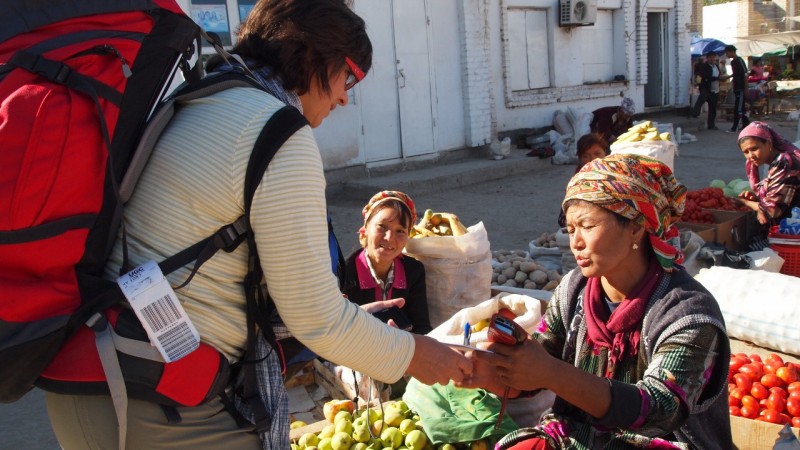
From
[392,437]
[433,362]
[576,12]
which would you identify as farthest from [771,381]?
[576,12]

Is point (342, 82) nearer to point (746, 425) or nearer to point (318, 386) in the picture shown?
point (746, 425)

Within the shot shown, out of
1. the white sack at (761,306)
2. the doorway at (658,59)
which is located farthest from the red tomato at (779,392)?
the doorway at (658,59)

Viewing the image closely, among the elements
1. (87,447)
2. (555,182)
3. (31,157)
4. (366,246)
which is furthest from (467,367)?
(555,182)

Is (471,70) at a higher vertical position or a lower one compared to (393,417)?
higher

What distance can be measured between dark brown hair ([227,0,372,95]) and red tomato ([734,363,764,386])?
2.77m

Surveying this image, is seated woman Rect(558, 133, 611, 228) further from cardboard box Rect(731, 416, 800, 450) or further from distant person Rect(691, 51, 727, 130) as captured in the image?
distant person Rect(691, 51, 727, 130)

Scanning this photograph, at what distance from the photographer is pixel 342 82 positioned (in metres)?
1.85

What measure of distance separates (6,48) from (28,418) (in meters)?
3.28

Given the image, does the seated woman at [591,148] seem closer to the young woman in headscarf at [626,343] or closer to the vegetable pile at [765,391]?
the vegetable pile at [765,391]

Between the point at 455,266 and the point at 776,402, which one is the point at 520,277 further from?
the point at 776,402

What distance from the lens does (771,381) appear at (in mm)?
3441

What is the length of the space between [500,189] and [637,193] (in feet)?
27.5

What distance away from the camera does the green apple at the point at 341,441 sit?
9.78 ft

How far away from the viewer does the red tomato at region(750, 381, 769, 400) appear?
11.1 ft
